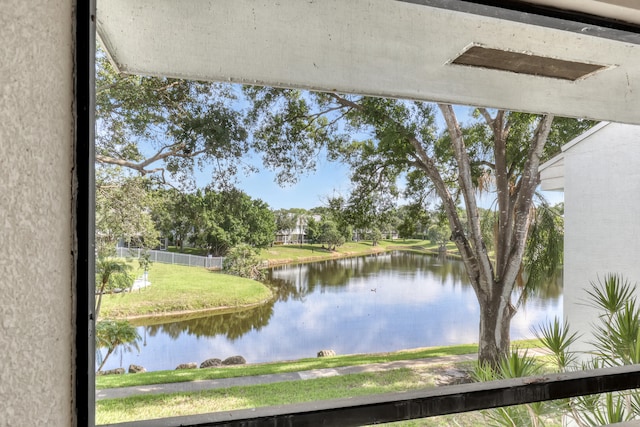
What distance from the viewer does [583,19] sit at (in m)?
0.53

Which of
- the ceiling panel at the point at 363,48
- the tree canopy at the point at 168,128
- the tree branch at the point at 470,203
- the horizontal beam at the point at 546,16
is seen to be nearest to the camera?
the horizontal beam at the point at 546,16

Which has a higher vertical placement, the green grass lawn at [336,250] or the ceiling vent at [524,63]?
the ceiling vent at [524,63]

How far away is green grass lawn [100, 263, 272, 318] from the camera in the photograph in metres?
2.57

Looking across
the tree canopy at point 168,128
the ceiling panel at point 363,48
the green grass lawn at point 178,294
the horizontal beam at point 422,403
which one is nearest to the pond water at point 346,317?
the green grass lawn at point 178,294

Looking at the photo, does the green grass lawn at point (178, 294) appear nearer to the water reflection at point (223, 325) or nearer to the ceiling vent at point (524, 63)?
the water reflection at point (223, 325)

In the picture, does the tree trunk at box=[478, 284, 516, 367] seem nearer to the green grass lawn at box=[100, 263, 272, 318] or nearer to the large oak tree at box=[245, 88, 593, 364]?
the large oak tree at box=[245, 88, 593, 364]

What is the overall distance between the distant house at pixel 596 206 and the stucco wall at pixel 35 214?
312 cm

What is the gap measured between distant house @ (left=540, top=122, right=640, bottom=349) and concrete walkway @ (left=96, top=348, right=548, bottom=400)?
0.73 metres

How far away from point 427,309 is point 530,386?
2.88m

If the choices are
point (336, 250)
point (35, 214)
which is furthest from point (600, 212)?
point (35, 214)

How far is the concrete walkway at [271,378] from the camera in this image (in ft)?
8.63

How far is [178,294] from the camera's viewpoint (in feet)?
8.69

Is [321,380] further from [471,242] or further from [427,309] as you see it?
[471,242]

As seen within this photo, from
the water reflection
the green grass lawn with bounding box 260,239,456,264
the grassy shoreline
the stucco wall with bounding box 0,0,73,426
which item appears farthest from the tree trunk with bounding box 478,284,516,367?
the stucco wall with bounding box 0,0,73,426
